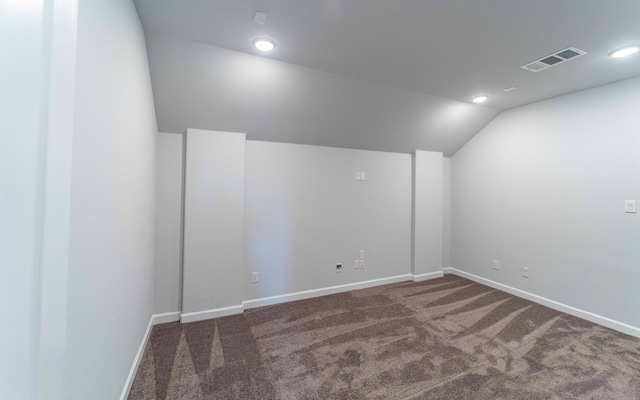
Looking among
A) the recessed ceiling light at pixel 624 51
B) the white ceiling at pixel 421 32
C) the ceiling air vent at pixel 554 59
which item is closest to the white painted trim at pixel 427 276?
the white ceiling at pixel 421 32

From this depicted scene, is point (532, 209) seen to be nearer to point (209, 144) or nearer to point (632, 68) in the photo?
point (632, 68)

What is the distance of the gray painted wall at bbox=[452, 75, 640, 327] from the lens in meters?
2.55

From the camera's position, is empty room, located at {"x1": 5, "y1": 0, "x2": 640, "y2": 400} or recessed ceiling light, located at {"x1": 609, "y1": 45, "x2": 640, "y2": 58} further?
recessed ceiling light, located at {"x1": 609, "y1": 45, "x2": 640, "y2": 58}

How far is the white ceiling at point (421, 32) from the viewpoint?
159cm

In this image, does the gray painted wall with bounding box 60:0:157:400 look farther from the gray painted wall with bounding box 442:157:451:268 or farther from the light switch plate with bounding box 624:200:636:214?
the light switch plate with bounding box 624:200:636:214

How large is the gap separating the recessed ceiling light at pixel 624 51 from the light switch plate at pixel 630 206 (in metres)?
1.38

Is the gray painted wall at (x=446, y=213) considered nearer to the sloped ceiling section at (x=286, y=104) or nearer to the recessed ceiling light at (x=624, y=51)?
the sloped ceiling section at (x=286, y=104)

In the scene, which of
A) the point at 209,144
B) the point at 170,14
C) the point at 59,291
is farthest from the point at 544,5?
the point at 209,144

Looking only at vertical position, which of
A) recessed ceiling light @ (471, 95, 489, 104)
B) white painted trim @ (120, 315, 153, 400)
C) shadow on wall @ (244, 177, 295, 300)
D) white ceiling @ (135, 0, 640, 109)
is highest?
recessed ceiling light @ (471, 95, 489, 104)

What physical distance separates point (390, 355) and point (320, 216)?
5.82 ft

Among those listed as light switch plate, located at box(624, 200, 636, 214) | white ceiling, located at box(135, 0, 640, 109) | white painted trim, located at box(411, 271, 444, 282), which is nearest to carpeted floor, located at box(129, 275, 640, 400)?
white painted trim, located at box(411, 271, 444, 282)

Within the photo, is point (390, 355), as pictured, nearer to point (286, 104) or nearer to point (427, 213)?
point (427, 213)

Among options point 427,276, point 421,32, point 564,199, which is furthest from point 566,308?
point 421,32

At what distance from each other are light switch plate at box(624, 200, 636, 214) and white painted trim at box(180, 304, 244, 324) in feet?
13.4
